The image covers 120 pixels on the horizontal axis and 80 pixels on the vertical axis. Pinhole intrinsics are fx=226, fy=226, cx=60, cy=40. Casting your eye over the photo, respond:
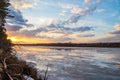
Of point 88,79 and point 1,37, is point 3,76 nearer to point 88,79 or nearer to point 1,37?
point 88,79

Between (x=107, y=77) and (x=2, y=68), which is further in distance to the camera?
(x=107, y=77)

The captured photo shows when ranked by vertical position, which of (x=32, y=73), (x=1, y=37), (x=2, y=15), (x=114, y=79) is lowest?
(x=114, y=79)

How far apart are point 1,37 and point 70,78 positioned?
10.2 meters

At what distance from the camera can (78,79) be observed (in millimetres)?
16219

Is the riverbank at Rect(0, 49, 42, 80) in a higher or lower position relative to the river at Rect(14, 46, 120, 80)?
higher

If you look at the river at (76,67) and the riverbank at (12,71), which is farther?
the river at (76,67)

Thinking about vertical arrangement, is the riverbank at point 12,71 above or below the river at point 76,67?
above

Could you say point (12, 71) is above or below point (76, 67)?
above

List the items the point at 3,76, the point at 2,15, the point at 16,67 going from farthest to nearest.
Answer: the point at 2,15, the point at 16,67, the point at 3,76

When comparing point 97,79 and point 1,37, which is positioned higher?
point 1,37

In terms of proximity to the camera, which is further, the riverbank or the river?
the river

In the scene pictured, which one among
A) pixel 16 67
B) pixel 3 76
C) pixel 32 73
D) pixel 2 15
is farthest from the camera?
pixel 2 15

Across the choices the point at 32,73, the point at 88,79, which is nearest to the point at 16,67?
the point at 32,73

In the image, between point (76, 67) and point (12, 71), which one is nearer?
point (12, 71)
